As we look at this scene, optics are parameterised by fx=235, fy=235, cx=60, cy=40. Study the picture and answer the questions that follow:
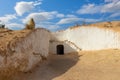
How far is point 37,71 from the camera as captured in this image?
13914 mm

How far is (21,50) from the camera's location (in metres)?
13.0

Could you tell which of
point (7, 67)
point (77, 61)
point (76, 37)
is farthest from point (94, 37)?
point (7, 67)

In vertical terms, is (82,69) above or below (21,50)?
below

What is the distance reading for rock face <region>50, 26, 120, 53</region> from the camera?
1894 cm

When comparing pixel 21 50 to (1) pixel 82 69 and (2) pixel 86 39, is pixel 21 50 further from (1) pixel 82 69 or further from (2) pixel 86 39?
(2) pixel 86 39

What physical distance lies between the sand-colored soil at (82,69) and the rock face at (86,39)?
1.20 metres

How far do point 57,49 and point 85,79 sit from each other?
11.3m

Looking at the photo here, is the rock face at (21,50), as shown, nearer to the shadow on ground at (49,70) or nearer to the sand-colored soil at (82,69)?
the shadow on ground at (49,70)

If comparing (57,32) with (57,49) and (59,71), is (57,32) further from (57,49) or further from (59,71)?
→ (59,71)

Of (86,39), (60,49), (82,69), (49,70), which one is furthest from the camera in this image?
(60,49)

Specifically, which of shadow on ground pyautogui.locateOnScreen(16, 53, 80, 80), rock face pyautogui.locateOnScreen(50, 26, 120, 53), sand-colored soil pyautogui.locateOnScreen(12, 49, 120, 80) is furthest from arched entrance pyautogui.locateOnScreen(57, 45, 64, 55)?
shadow on ground pyautogui.locateOnScreen(16, 53, 80, 80)

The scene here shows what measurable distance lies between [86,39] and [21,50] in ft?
32.5

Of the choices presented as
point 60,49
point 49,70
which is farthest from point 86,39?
point 49,70

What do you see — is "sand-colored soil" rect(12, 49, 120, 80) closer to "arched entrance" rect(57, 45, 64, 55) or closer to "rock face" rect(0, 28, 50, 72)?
"rock face" rect(0, 28, 50, 72)
